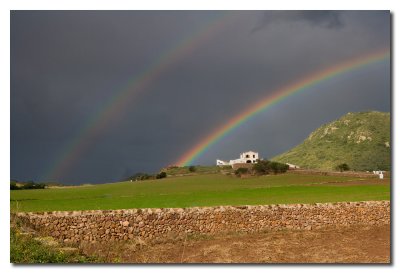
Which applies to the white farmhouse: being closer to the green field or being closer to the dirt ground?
the green field

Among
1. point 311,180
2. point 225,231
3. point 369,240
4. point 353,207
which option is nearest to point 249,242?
point 225,231

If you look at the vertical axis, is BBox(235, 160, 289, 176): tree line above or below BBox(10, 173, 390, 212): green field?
above

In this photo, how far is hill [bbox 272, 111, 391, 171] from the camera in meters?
66.6

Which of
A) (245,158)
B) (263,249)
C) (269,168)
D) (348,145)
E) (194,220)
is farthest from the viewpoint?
(348,145)

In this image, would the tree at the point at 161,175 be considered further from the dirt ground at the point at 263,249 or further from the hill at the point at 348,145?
the dirt ground at the point at 263,249

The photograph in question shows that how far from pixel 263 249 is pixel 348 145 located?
62.4m

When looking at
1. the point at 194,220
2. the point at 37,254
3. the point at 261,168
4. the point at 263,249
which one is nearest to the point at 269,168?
the point at 261,168

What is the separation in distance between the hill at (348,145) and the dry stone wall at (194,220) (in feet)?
128

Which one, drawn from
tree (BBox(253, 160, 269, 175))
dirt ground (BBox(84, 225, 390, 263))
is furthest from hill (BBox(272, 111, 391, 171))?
dirt ground (BBox(84, 225, 390, 263))

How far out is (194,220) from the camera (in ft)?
67.9

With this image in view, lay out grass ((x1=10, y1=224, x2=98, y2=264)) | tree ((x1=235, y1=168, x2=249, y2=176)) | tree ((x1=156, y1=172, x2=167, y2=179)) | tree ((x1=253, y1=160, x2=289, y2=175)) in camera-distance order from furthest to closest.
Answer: tree ((x1=156, y1=172, x2=167, y2=179)) < tree ((x1=235, y1=168, x2=249, y2=176)) < tree ((x1=253, y1=160, x2=289, y2=175)) < grass ((x1=10, y1=224, x2=98, y2=264))

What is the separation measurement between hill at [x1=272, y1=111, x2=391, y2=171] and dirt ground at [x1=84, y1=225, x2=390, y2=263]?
42218mm

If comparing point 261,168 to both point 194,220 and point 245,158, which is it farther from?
point 194,220

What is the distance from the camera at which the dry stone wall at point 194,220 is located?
61.4ft
